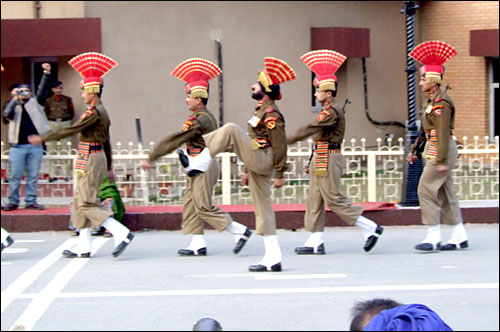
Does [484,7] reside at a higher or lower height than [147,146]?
higher

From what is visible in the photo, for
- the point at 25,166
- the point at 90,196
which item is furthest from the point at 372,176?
the point at 25,166

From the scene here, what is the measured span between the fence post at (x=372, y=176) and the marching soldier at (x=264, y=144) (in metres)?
3.29

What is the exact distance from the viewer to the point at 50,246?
9.38 metres

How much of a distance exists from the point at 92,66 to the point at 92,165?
2.95m

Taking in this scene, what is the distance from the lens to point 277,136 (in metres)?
6.90

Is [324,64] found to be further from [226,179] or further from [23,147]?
[23,147]

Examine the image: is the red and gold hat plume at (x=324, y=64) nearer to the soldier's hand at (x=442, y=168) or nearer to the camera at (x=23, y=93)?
the soldier's hand at (x=442, y=168)

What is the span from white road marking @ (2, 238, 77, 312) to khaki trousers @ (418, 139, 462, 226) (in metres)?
3.89

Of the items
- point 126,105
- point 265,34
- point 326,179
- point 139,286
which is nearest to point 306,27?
point 265,34

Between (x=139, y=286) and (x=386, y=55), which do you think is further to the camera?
(x=386, y=55)

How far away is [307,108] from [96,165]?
6818 mm

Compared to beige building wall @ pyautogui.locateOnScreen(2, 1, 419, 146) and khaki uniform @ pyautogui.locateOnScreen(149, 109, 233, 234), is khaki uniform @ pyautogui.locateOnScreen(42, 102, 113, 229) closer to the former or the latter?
khaki uniform @ pyautogui.locateOnScreen(149, 109, 233, 234)

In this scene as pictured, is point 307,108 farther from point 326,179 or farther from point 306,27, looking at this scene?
point 326,179

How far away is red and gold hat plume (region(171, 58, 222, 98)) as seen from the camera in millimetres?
7016
